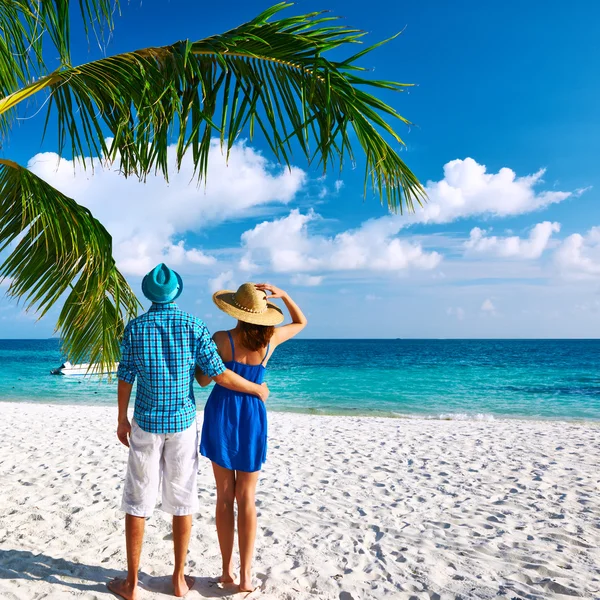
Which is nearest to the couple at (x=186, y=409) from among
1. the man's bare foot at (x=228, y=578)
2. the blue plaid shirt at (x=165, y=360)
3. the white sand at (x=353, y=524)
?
the blue plaid shirt at (x=165, y=360)

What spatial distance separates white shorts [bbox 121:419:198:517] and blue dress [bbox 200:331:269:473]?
4.3 inches

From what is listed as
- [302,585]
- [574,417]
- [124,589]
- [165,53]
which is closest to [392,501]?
[302,585]

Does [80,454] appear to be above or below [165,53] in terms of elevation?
below

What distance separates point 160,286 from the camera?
2656mm

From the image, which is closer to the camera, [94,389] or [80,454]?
[80,454]

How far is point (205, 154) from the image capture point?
3.36 meters

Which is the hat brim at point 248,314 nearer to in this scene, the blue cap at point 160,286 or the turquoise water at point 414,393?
the blue cap at point 160,286

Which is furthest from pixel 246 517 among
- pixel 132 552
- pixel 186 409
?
pixel 186 409

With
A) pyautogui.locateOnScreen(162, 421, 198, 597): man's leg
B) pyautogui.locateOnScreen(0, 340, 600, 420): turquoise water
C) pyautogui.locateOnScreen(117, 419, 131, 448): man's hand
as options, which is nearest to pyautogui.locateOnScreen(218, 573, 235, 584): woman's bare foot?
pyautogui.locateOnScreen(162, 421, 198, 597): man's leg

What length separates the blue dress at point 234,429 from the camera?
2789mm

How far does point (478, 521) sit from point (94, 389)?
20.5 metres

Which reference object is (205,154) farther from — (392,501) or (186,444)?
(392,501)

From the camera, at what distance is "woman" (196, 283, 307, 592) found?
2.79m

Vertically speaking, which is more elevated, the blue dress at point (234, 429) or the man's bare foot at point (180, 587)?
the blue dress at point (234, 429)
